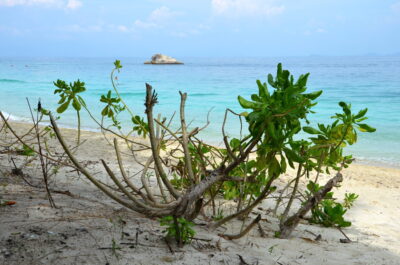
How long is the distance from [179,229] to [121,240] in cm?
30

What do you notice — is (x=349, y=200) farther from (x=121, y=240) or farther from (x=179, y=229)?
(x=121, y=240)

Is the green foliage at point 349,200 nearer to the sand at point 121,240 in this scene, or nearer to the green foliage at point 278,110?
the sand at point 121,240

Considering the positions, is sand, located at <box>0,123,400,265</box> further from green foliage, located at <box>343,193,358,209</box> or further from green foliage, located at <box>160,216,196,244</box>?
green foliage, located at <box>343,193,358,209</box>

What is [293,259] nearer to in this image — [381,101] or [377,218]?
[377,218]

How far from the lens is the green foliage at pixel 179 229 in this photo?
200cm

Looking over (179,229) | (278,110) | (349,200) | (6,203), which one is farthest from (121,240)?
(349,200)

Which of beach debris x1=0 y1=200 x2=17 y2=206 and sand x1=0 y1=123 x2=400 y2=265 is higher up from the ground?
beach debris x1=0 y1=200 x2=17 y2=206

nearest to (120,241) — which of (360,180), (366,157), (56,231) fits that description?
(56,231)

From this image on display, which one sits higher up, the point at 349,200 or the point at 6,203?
the point at 6,203

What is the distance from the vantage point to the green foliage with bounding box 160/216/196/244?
200cm

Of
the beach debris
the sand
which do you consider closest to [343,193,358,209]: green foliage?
the sand

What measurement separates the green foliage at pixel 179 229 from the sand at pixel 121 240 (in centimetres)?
6

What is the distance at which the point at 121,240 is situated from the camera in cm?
202

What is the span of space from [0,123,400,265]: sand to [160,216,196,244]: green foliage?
6cm
